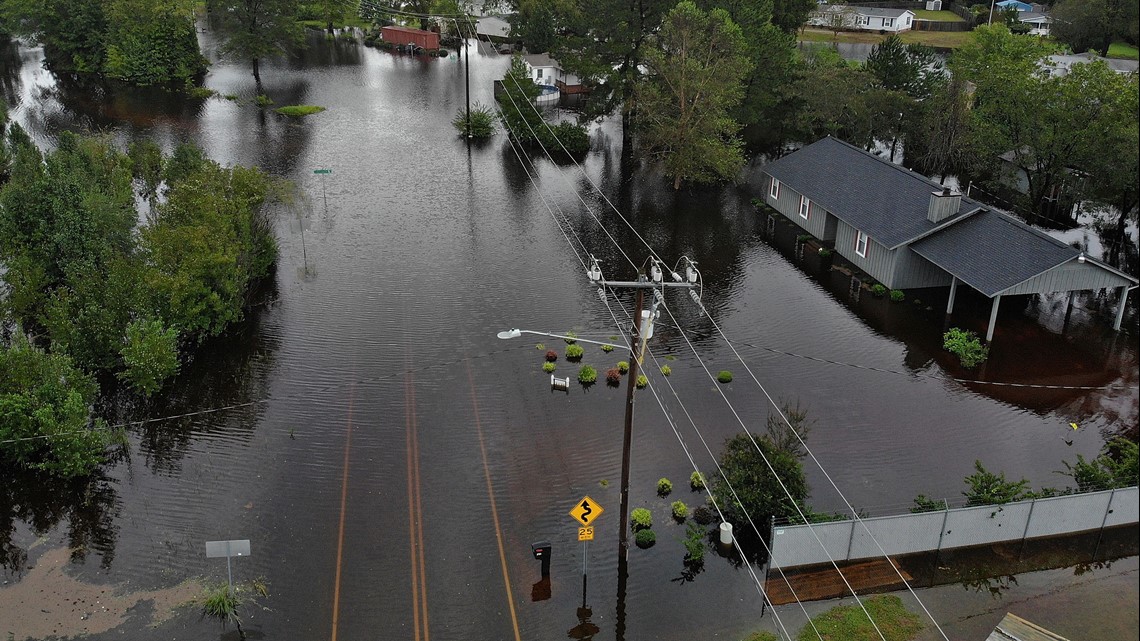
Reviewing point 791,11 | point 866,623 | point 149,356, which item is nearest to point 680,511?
point 866,623

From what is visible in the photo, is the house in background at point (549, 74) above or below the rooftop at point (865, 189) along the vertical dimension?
above

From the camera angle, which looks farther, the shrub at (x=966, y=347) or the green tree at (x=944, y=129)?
the green tree at (x=944, y=129)

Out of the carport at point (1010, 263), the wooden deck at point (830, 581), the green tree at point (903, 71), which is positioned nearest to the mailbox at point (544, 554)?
the wooden deck at point (830, 581)

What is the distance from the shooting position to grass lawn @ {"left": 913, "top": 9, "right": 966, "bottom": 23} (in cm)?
10550

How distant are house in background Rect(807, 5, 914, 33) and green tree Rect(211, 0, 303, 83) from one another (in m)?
57.7

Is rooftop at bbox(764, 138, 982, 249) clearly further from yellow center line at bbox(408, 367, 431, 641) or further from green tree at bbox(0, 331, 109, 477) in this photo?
green tree at bbox(0, 331, 109, 477)

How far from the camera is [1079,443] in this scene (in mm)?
31094

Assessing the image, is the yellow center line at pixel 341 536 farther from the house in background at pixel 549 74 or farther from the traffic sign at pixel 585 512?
the house in background at pixel 549 74

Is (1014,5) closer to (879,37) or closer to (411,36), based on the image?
(879,37)

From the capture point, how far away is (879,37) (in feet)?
340

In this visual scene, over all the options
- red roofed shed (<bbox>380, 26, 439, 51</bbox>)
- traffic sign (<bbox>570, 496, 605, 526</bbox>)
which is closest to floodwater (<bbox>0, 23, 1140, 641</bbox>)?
traffic sign (<bbox>570, 496, 605, 526</bbox>)

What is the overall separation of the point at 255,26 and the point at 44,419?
198 feet

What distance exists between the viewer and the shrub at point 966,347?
3638cm

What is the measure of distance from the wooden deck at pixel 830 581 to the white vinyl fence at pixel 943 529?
26cm
